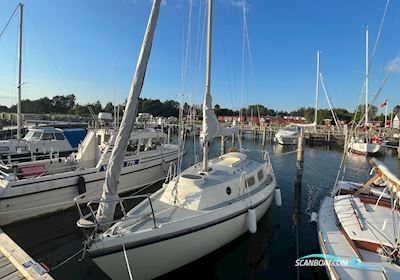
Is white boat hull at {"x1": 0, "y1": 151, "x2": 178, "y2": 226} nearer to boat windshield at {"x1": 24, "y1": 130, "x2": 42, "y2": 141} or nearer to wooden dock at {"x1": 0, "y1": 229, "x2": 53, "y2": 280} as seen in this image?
wooden dock at {"x1": 0, "y1": 229, "x2": 53, "y2": 280}

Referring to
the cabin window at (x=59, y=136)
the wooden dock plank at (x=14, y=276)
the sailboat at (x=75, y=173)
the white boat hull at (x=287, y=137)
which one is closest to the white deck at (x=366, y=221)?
the sailboat at (x=75, y=173)

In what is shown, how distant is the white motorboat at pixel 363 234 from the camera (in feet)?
18.6

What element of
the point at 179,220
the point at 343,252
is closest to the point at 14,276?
the point at 179,220

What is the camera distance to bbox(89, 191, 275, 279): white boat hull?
19.8ft

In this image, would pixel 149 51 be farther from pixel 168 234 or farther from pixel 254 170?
pixel 254 170

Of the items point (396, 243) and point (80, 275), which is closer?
point (396, 243)

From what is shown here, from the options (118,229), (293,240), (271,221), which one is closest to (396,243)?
(293,240)

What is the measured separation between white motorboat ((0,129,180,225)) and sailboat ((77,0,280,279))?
181 cm

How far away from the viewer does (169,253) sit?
21.9 feet

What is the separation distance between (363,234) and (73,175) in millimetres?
11355

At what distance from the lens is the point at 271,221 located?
11.2m

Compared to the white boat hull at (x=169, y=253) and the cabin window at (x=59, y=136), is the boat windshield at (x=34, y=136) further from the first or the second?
the white boat hull at (x=169, y=253)

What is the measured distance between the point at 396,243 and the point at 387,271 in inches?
42.1

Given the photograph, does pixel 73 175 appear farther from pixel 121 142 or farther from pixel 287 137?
pixel 287 137
